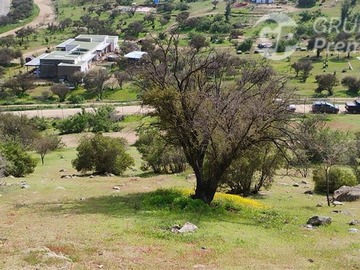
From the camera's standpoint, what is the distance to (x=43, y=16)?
14288cm

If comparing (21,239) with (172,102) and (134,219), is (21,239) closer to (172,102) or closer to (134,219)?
(134,219)

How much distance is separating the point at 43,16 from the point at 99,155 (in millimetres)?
118481

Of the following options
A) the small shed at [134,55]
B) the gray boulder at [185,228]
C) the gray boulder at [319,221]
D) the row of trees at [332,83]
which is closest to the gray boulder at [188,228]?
the gray boulder at [185,228]

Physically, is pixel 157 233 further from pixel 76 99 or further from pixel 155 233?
pixel 76 99

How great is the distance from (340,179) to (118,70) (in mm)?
61700

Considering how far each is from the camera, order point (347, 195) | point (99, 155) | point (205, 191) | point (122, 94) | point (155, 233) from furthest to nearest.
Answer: point (122, 94) < point (99, 155) < point (347, 195) < point (205, 191) < point (155, 233)

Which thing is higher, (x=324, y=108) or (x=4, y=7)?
(x=324, y=108)

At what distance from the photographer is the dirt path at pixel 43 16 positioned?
424 feet

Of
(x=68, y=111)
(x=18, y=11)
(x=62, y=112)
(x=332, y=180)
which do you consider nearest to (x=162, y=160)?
(x=332, y=180)

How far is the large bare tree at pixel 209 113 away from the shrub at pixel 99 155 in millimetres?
11682

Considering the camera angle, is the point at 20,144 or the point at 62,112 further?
the point at 62,112

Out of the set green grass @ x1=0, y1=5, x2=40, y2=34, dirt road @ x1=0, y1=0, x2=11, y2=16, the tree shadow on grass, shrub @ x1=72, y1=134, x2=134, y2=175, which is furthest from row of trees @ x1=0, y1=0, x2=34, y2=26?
the tree shadow on grass

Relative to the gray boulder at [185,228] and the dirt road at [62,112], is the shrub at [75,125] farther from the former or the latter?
the gray boulder at [185,228]

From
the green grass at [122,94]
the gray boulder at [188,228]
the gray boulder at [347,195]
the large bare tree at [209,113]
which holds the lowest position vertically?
the green grass at [122,94]
